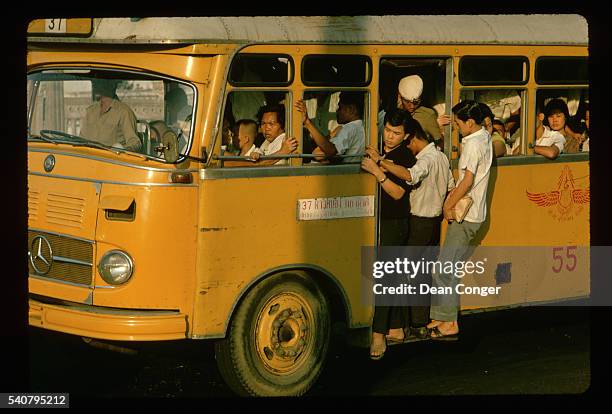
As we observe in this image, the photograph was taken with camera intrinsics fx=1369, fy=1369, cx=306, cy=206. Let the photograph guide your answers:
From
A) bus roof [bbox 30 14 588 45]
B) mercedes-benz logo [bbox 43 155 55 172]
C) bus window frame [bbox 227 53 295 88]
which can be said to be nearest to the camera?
bus roof [bbox 30 14 588 45]

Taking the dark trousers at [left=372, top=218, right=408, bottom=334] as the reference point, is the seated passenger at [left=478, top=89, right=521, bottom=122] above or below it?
above

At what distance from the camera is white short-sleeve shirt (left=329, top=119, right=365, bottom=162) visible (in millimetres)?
8922

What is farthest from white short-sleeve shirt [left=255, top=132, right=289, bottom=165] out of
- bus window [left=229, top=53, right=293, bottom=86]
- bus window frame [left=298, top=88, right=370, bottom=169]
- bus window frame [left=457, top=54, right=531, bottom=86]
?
bus window frame [left=457, top=54, right=531, bottom=86]

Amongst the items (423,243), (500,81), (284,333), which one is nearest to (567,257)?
(423,243)

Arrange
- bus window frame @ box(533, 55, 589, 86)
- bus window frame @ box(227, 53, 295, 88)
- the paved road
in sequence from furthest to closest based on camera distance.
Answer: bus window frame @ box(533, 55, 589, 86) < the paved road < bus window frame @ box(227, 53, 295, 88)

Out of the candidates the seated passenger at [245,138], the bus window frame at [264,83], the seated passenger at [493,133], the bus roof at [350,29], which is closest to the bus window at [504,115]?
the seated passenger at [493,133]

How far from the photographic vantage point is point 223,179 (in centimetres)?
848

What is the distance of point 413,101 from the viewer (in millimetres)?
9289

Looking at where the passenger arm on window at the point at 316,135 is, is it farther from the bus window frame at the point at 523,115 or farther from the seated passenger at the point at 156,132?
the bus window frame at the point at 523,115

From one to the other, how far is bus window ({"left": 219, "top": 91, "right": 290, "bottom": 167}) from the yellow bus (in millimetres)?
16

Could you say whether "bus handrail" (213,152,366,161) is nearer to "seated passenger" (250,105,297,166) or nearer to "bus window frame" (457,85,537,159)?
"seated passenger" (250,105,297,166)

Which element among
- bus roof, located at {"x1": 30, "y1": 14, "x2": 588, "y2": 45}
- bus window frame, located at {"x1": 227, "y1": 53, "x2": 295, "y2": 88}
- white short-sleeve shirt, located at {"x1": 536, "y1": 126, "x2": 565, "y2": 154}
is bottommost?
white short-sleeve shirt, located at {"x1": 536, "y1": 126, "x2": 565, "y2": 154}

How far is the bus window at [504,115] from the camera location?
952 centimetres

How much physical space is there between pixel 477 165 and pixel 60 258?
9.29 feet
